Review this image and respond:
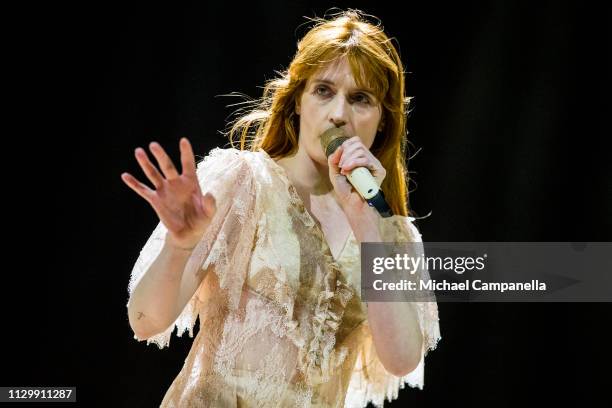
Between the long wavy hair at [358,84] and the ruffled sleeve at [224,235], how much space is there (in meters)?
0.20

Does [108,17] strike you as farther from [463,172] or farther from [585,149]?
[585,149]

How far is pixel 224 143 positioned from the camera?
2.30 meters

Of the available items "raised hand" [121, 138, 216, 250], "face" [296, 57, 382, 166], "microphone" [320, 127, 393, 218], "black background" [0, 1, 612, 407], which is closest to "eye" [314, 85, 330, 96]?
"face" [296, 57, 382, 166]

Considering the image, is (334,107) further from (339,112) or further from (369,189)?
(369,189)

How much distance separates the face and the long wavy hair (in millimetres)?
17

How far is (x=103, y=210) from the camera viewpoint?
226cm

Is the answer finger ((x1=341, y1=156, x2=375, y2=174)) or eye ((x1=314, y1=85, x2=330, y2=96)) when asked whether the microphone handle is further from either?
eye ((x1=314, y1=85, x2=330, y2=96))

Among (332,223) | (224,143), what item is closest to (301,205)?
(332,223)

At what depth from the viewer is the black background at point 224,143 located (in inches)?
87.4

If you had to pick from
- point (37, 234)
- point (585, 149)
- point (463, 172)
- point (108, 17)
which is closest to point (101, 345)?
point (37, 234)

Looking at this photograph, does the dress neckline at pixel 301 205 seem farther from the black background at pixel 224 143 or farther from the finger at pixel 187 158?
the black background at pixel 224 143

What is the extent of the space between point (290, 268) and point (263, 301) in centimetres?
8

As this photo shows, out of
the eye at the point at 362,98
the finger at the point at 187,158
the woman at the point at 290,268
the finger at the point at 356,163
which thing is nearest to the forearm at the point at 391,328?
the woman at the point at 290,268

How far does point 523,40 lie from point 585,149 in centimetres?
39
